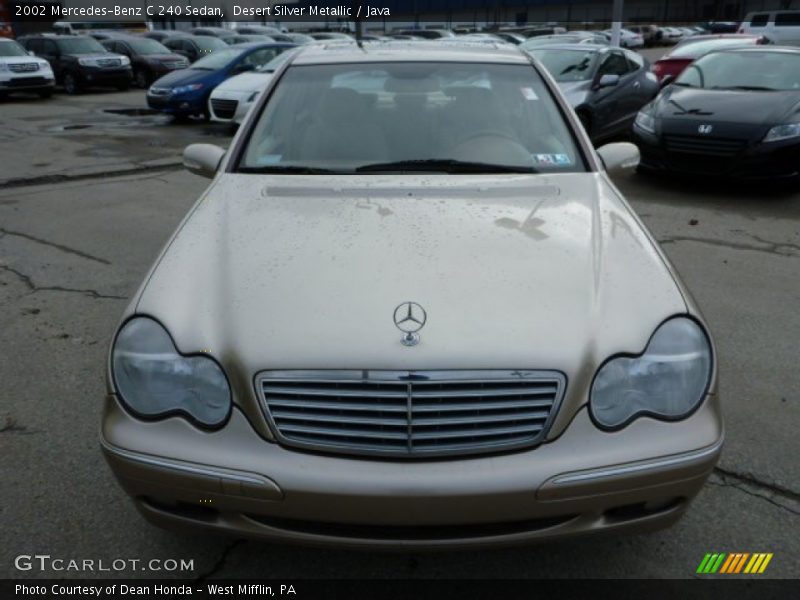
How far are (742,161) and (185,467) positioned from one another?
6.68 meters

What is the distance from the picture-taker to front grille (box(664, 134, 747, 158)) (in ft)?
22.5

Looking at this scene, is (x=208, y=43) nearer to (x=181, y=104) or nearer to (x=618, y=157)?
(x=181, y=104)

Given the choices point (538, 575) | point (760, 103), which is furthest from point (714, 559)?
point (760, 103)

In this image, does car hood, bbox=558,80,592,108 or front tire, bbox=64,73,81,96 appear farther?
front tire, bbox=64,73,81,96

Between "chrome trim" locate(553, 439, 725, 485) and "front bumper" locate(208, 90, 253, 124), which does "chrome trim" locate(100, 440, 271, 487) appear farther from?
"front bumper" locate(208, 90, 253, 124)

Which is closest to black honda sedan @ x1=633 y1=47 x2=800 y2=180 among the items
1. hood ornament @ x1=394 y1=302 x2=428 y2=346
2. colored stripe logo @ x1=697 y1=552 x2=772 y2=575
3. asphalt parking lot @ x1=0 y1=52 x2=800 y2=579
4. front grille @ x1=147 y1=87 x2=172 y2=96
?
asphalt parking lot @ x1=0 y1=52 x2=800 y2=579

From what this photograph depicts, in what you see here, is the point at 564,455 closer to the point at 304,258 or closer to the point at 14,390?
the point at 304,258

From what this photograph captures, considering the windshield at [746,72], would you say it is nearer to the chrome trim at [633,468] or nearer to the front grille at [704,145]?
the front grille at [704,145]

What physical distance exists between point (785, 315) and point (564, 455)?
3.10 metres

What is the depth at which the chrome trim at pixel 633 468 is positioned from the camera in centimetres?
176

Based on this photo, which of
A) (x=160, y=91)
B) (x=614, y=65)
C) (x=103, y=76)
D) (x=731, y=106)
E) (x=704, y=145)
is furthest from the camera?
(x=103, y=76)

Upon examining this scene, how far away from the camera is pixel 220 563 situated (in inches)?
87.7

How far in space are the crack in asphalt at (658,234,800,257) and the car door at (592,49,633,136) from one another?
156 inches

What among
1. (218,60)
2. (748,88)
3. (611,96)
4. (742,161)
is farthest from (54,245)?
(218,60)
